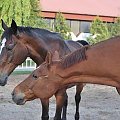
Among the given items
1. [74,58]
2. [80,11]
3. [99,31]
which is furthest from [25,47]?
[80,11]

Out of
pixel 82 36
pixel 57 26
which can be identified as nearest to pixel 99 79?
pixel 57 26

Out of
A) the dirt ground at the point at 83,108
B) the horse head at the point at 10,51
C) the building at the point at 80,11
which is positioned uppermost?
the building at the point at 80,11

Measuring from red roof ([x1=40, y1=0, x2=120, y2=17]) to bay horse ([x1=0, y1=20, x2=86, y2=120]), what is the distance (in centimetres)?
1651

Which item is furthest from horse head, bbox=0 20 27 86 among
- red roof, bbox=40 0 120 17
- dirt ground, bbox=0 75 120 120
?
red roof, bbox=40 0 120 17

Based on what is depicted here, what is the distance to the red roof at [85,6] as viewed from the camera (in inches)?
853

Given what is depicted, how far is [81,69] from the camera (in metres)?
3.20

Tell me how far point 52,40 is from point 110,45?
1.65m

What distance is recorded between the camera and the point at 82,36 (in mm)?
21531

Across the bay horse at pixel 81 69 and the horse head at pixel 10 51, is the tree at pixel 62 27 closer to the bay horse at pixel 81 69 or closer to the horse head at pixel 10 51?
the horse head at pixel 10 51

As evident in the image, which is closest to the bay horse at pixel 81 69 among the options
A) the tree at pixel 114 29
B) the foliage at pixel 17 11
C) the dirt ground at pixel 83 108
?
the dirt ground at pixel 83 108

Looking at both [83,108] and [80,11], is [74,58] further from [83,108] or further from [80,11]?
[80,11]

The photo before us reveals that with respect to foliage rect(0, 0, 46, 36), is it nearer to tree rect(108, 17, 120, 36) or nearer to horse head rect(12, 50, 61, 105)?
tree rect(108, 17, 120, 36)

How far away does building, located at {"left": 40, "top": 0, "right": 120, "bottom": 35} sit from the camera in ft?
70.4

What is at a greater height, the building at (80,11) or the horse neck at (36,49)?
the building at (80,11)
